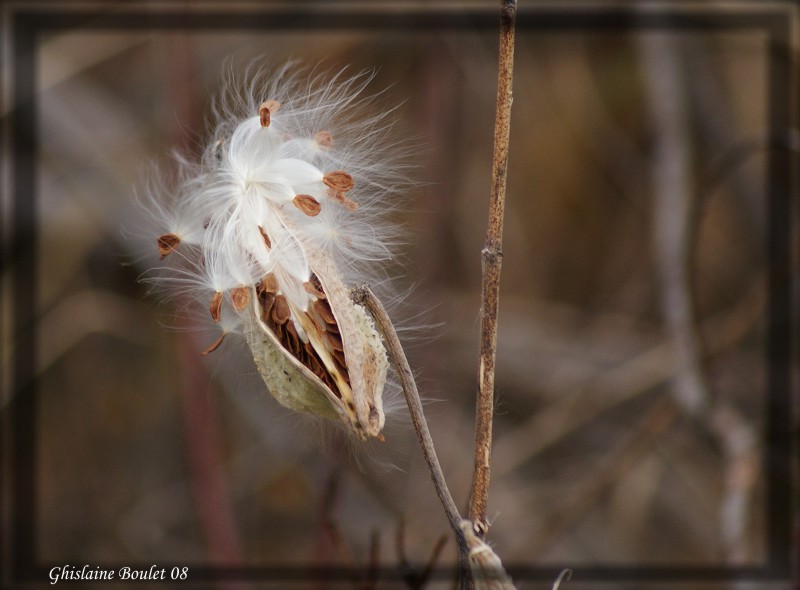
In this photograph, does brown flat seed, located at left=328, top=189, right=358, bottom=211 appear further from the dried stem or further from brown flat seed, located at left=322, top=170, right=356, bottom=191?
the dried stem

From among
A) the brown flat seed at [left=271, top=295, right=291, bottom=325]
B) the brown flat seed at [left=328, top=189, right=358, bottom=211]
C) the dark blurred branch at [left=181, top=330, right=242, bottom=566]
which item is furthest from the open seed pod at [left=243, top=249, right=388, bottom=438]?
the dark blurred branch at [left=181, top=330, right=242, bottom=566]

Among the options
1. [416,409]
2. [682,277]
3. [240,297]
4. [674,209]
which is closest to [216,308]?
[240,297]

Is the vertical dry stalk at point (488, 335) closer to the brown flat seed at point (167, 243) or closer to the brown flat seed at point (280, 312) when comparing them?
the brown flat seed at point (280, 312)

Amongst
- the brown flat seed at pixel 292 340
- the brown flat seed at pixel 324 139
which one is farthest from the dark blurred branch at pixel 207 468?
the brown flat seed at pixel 292 340

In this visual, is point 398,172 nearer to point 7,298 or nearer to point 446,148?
point 446,148

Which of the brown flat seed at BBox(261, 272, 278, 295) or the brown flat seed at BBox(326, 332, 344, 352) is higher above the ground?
the brown flat seed at BBox(261, 272, 278, 295)
